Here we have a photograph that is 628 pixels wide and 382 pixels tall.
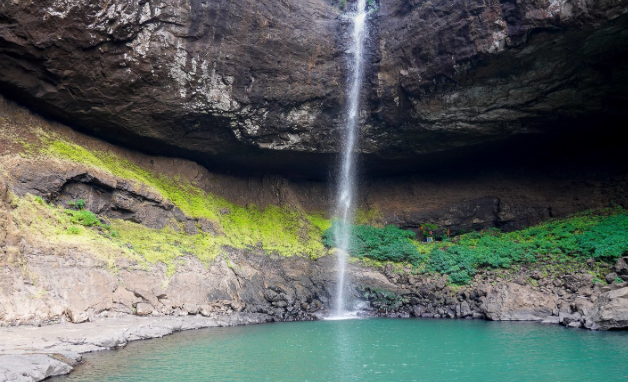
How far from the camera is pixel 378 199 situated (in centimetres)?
2650

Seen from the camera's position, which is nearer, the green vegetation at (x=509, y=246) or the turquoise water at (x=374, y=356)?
the turquoise water at (x=374, y=356)

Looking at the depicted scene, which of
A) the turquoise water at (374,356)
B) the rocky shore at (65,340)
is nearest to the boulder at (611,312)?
the turquoise water at (374,356)

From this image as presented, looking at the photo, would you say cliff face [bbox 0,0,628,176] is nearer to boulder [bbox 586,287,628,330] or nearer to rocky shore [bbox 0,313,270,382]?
boulder [bbox 586,287,628,330]

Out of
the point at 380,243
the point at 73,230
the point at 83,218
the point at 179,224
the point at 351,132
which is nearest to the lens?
the point at 73,230

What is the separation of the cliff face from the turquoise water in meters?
9.45

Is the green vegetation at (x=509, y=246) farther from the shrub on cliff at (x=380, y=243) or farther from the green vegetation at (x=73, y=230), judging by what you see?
the green vegetation at (x=73, y=230)

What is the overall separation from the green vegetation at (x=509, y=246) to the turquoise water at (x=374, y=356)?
421cm

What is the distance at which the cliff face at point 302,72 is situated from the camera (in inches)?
633

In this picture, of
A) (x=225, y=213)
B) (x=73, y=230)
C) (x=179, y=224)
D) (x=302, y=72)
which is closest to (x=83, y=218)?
(x=73, y=230)

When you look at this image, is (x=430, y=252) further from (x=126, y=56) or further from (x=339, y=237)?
(x=126, y=56)

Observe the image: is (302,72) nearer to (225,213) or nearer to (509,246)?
(225,213)

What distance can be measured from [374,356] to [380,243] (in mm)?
11743

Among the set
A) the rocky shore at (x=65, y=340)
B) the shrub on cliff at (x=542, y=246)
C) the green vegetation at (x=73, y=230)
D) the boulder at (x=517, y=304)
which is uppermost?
the shrub on cliff at (x=542, y=246)

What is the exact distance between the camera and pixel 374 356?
1126cm
